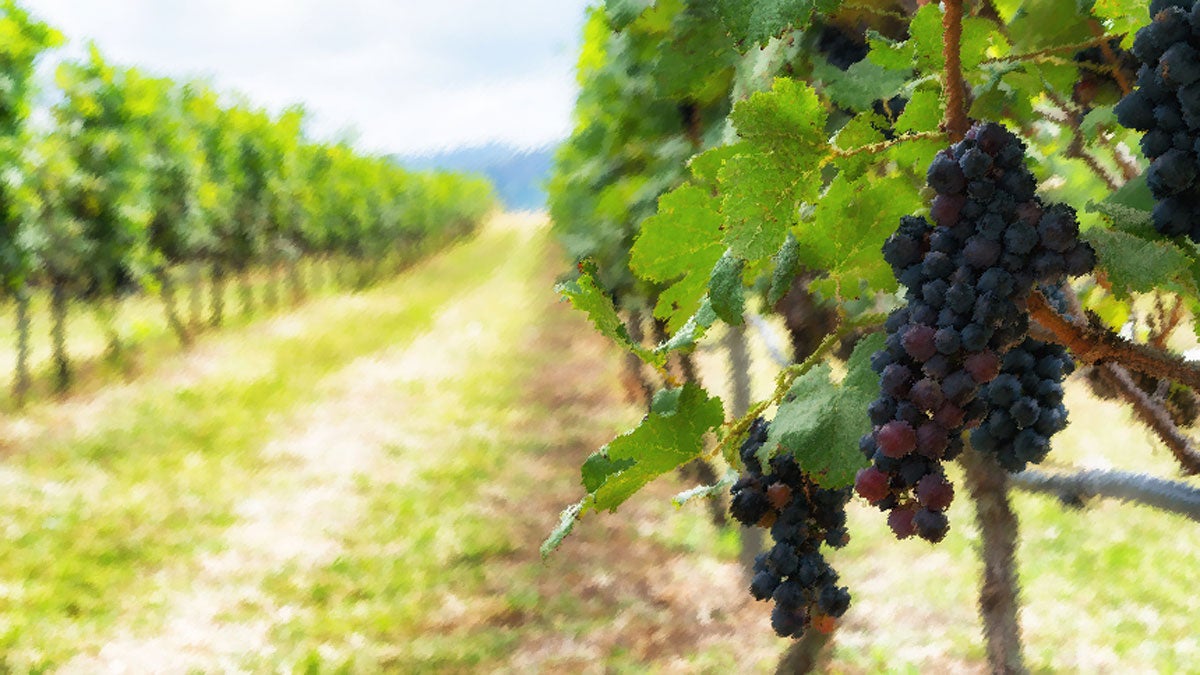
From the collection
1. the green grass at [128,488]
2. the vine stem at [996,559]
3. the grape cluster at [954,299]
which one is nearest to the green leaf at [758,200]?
the grape cluster at [954,299]

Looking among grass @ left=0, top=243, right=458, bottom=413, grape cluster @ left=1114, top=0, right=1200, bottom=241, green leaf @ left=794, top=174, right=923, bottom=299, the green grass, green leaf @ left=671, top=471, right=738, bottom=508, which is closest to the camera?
grape cluster @ left=1114, top=0, right=1200, bottom=241

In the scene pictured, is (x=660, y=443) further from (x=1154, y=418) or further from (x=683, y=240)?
(x=1154, y=418)

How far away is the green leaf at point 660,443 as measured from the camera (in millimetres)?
1100

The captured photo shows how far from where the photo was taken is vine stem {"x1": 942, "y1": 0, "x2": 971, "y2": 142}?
2.70 feet

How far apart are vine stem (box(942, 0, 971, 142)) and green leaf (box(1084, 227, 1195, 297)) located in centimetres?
17

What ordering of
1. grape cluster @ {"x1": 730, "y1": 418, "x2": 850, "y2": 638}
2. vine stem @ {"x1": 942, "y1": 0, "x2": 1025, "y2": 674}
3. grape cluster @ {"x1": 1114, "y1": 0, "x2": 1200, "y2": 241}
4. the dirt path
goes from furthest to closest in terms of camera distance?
the dirt path
vine stem @ {"x1": 942, "y1": 0, "x2": 1025, "y2": 674}
grape cluster @ {"x1": 730, "y1": 418, "x2": 850, "y2": 638}
grape cluster @ {"x1": 1114, "y1": 0, "x2": 1200, "y2": 241}

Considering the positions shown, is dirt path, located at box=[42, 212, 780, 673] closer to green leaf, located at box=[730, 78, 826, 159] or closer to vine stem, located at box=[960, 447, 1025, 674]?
vine stem, located at box=[960, 447, 1025, 674]

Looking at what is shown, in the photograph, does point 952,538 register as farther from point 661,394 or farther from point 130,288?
point 130,288

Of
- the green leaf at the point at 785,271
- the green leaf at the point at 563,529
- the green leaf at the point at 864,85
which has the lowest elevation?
the green leaf at the point at 563,529

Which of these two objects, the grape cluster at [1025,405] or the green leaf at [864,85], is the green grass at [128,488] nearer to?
the green leaf at [864,85]

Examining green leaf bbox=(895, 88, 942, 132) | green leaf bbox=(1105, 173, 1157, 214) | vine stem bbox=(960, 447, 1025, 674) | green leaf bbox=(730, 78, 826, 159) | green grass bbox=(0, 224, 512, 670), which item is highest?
green grass bbox=(0, 224, 512, 670)

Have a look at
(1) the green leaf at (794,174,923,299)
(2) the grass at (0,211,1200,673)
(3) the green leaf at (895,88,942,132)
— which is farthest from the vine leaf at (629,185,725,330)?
(2) the grass at (0,211,1200,673)

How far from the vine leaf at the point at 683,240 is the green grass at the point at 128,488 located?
23.0 ft

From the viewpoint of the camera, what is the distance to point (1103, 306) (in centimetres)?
182
